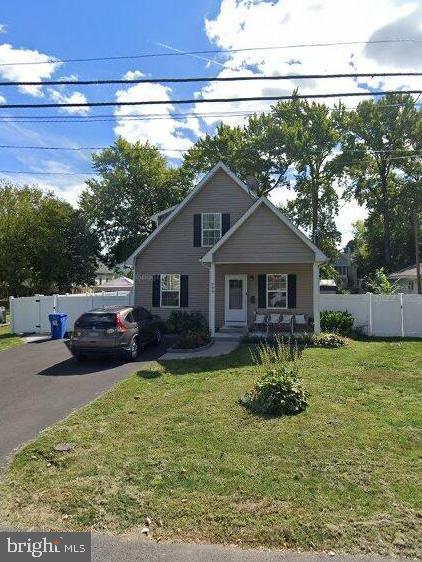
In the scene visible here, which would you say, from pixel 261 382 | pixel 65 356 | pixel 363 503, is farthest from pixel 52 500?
pixel 65 356

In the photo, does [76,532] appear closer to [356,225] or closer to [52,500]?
[52,500]

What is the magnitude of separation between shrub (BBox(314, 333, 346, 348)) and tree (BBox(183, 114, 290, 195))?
84.1 feet

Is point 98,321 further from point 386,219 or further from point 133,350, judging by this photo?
point 386,219

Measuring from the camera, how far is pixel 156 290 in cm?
1870

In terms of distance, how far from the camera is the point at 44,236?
31.2 meters

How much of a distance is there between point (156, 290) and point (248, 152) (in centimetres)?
2285

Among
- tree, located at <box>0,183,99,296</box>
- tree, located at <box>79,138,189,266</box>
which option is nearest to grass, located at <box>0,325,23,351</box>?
tree, located at <box>0,183,99,296</box>

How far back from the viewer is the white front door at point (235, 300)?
697 inches

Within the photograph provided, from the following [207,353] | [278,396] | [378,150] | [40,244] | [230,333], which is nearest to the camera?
[278,396]

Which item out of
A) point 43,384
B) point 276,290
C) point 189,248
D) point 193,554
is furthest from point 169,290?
point 193,554

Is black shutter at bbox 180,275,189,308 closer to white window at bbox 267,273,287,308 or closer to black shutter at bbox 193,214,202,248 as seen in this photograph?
black shutter at bbox 193,214,202,248

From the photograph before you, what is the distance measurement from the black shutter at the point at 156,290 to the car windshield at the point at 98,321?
6612 mm

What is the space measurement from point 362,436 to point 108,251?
1382 inches

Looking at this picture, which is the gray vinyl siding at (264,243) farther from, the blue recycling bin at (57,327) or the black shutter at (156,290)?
the blue recycling bin at (57,327)
